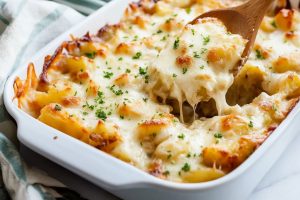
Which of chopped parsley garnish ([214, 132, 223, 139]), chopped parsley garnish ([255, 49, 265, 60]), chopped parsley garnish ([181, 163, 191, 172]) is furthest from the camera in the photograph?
chopped parsley garnish ([255, 49, 265, 60])

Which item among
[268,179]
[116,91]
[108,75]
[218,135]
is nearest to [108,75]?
[108,75]

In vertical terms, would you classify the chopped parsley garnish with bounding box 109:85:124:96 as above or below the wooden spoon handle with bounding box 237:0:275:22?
below

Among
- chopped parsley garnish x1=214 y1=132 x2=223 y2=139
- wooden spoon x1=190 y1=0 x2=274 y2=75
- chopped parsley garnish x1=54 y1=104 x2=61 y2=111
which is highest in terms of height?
wooden spoon x1=190 y1=0 x2=274 y2=75

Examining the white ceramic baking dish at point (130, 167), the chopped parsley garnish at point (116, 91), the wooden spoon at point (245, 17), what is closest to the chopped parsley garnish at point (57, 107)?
the white ceramic baking dish at point (130, 167)

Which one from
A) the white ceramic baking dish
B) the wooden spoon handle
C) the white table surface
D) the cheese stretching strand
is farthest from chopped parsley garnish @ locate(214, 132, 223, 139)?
the wooden spoon handle

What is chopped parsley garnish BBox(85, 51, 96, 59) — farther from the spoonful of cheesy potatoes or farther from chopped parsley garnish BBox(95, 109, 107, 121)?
chopped parsley garnish BBox(95, 109, 107, 121)

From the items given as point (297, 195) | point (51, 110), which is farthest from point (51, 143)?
point (297, 195)
